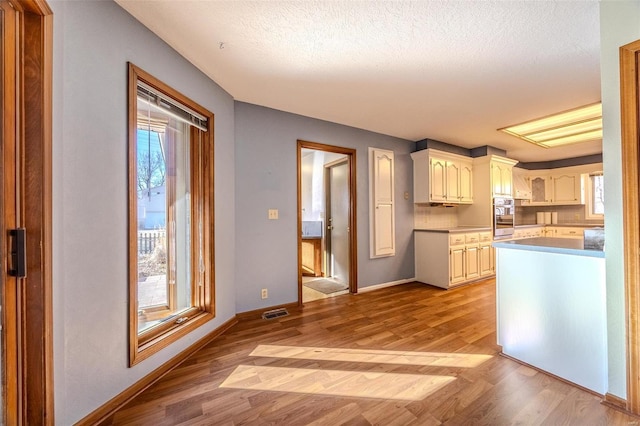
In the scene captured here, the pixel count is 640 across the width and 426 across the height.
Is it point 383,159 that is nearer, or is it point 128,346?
point 128,346

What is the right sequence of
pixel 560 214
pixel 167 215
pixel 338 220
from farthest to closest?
pixel 560 214, pixel 338 220, pixel 167 215

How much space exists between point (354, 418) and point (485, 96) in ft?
10.1

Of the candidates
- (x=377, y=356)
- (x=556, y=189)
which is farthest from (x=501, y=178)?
(x=377, y=356)

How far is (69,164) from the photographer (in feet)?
4.17

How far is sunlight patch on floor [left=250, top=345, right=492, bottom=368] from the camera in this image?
1.94 m

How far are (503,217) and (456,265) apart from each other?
157cm

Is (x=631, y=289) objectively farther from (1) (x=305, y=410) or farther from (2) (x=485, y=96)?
(2) (x=485, y=96)

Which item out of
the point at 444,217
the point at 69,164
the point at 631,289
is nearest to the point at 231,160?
the point at 69,164

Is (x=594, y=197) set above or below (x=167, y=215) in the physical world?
above

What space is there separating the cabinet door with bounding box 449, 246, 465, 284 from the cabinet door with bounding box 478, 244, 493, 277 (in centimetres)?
50

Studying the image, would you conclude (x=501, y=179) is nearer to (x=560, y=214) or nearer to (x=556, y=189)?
(x=556, y=189)

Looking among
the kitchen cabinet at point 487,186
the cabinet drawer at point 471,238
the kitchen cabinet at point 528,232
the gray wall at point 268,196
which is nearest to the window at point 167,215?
the gray wall at point 268,196

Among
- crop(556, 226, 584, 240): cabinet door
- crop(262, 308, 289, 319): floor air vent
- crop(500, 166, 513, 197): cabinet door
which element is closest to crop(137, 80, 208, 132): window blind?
crop(262, 308, 289, 319): floor air vent

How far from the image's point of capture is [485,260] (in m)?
4.32
